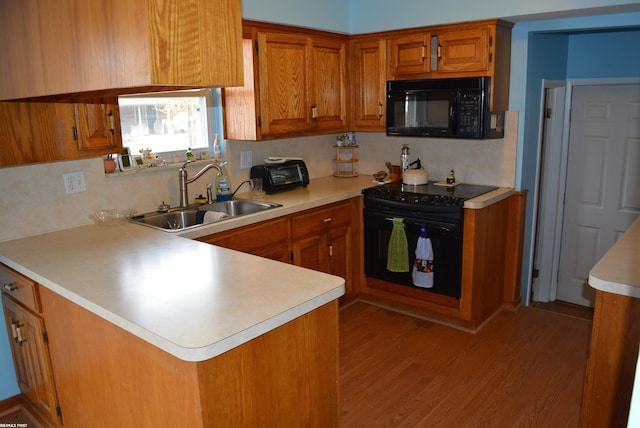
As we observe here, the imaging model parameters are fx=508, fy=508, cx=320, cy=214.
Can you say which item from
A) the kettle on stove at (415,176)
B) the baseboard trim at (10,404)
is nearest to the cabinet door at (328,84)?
the kettle on stove at (415,176)

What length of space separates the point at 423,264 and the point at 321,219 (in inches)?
29.8

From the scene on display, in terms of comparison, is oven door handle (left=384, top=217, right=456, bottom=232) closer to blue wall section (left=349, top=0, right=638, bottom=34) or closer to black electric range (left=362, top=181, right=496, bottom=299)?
black electric range (left=362, top=181, right=496, bottom=299)

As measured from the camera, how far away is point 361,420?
254cm

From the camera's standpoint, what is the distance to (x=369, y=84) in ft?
12.8

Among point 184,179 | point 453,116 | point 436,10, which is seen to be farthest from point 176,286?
point 436,10

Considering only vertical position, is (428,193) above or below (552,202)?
above

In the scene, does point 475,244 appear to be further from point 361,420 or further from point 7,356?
point 7,356

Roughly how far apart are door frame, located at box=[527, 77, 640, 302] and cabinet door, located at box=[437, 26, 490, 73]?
940 millimetres

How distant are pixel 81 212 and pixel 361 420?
1865 millimetres

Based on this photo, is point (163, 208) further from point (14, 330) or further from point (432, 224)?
point (432, 224)

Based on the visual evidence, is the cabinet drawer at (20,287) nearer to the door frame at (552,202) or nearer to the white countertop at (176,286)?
the white countertop at (176,286)

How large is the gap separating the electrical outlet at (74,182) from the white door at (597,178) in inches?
146

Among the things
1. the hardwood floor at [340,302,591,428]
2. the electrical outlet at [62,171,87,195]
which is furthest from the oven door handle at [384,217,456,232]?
the electrical outlet at [62,171,87,195]

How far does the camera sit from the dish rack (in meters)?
4.33
